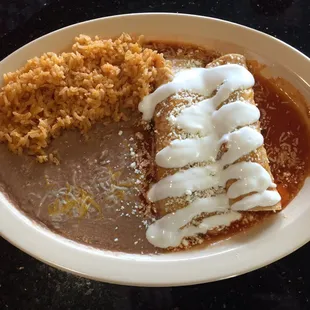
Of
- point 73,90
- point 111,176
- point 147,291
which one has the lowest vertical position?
point 147,291

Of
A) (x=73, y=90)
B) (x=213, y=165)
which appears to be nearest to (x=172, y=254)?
(x=213, y=165)

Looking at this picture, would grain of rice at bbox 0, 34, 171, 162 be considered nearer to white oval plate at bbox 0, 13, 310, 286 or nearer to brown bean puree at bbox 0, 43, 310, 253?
brown bean puree at bbox 0, 43, 310, 253

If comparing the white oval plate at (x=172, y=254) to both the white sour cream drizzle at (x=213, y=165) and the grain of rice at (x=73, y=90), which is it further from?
the grain of rice at (x=73, y=90)

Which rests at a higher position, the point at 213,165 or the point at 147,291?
the point at 213,165

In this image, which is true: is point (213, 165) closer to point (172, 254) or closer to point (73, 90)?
point (172, 254)

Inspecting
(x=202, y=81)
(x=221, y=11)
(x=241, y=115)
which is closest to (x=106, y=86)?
(x=202, y=81)
